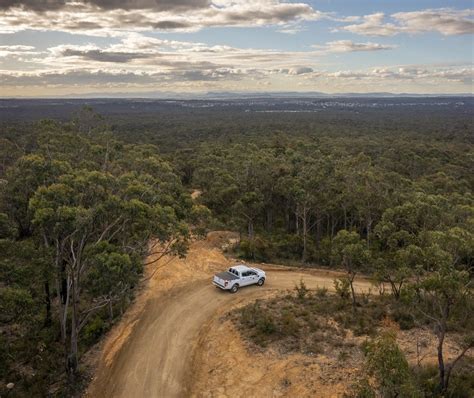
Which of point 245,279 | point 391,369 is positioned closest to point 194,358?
point 245,279

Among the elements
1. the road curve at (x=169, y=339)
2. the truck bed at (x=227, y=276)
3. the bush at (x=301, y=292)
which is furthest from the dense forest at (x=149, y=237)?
the truck bed at (x=227, y=276)

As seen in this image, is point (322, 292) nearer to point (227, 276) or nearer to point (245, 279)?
point (245, 279)

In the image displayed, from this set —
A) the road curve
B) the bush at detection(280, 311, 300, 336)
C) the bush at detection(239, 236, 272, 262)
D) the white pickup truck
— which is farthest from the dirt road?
the bush at detection(280, 311, 300, 336)

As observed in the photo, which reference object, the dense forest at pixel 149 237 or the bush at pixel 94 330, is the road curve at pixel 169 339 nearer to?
the dense forest at pixel 149 237

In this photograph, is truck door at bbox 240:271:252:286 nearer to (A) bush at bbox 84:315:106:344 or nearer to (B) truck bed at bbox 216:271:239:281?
(B) truck bed at bbox 216:271:239:281

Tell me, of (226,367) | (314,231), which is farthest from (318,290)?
(314,231)

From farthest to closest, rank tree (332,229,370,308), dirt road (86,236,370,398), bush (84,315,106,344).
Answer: tree (332,229,370,308) → bush (84,315,106,344) → dirt road (86,236,370,398)
